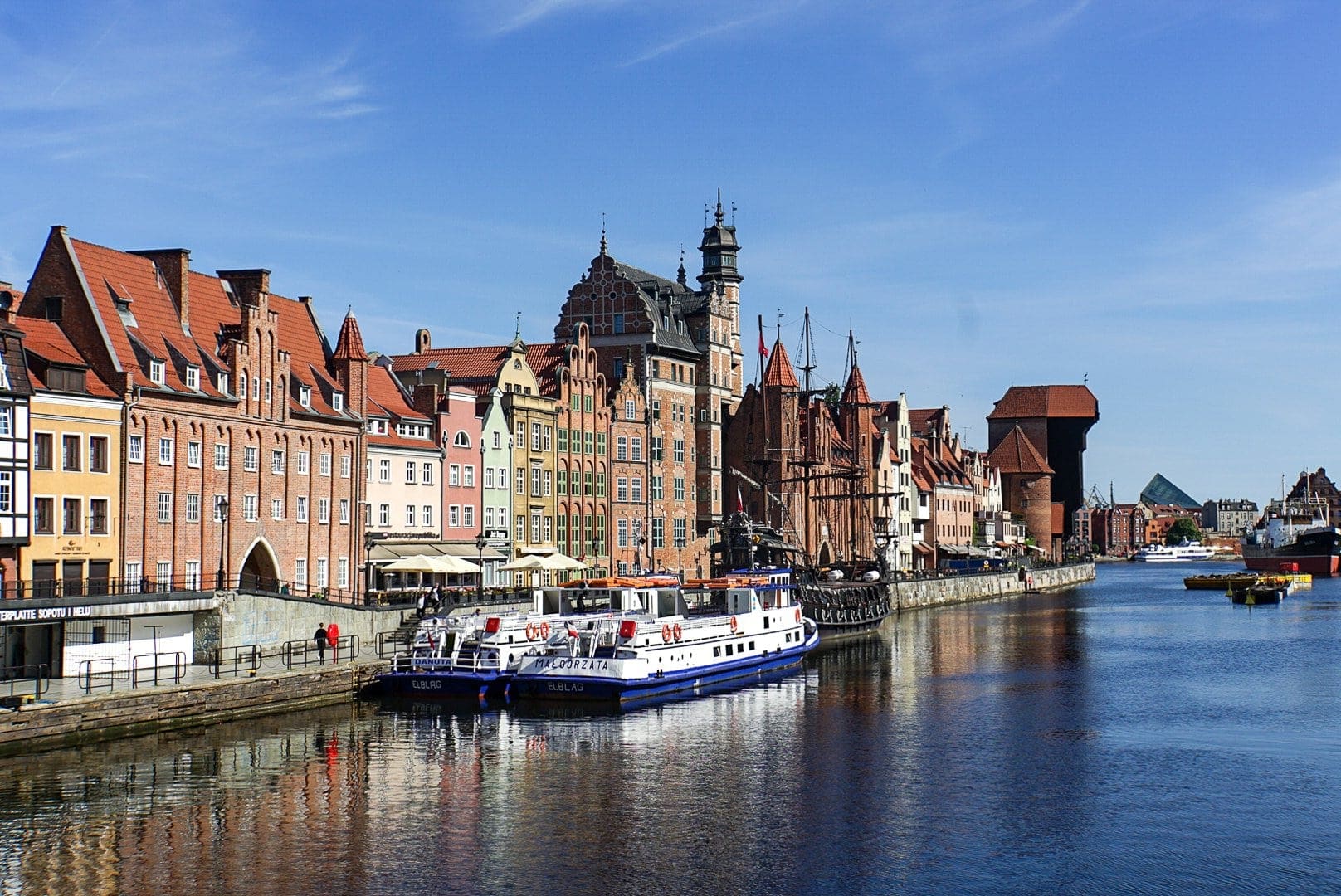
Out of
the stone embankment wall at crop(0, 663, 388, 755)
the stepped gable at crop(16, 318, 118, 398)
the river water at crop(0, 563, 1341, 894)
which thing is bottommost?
the river water at crop(0, 563, 1341, 894)

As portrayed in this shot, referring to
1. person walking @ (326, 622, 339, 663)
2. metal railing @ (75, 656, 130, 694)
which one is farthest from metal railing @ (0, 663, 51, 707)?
person walking @ (326, 622, 339, 663)

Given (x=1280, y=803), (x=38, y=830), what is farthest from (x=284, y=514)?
(x=1280, y=803)

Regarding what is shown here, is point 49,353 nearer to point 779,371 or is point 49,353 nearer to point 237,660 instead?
point 237,660

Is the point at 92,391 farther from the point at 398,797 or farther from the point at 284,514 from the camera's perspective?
the point at 398,797

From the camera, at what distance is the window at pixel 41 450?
6329 centimetres

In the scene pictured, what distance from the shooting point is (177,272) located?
253ft

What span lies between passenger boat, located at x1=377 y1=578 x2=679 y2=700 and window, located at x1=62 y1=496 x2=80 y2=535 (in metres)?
14.4

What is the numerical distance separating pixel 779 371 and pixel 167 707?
91206 mm

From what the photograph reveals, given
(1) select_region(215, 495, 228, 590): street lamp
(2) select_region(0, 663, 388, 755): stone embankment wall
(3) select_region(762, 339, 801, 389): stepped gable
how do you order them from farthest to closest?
(3) select_region(762, 339, 801, 389): stepped gable < (1) select_region(215, 495, 228, 590): street lamp < (2) select_region(0, 663, 388, 755): stone embankment wall

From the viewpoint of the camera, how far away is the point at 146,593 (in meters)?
62.8

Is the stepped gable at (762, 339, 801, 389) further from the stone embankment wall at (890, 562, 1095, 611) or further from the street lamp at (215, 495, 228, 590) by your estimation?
the street lamp at (215, 495, 228, 590)

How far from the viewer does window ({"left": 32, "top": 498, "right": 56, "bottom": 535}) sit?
63375 millimetres

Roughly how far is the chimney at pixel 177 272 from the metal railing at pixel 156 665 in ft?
65.8

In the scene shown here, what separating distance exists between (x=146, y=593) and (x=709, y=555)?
7278 cm
